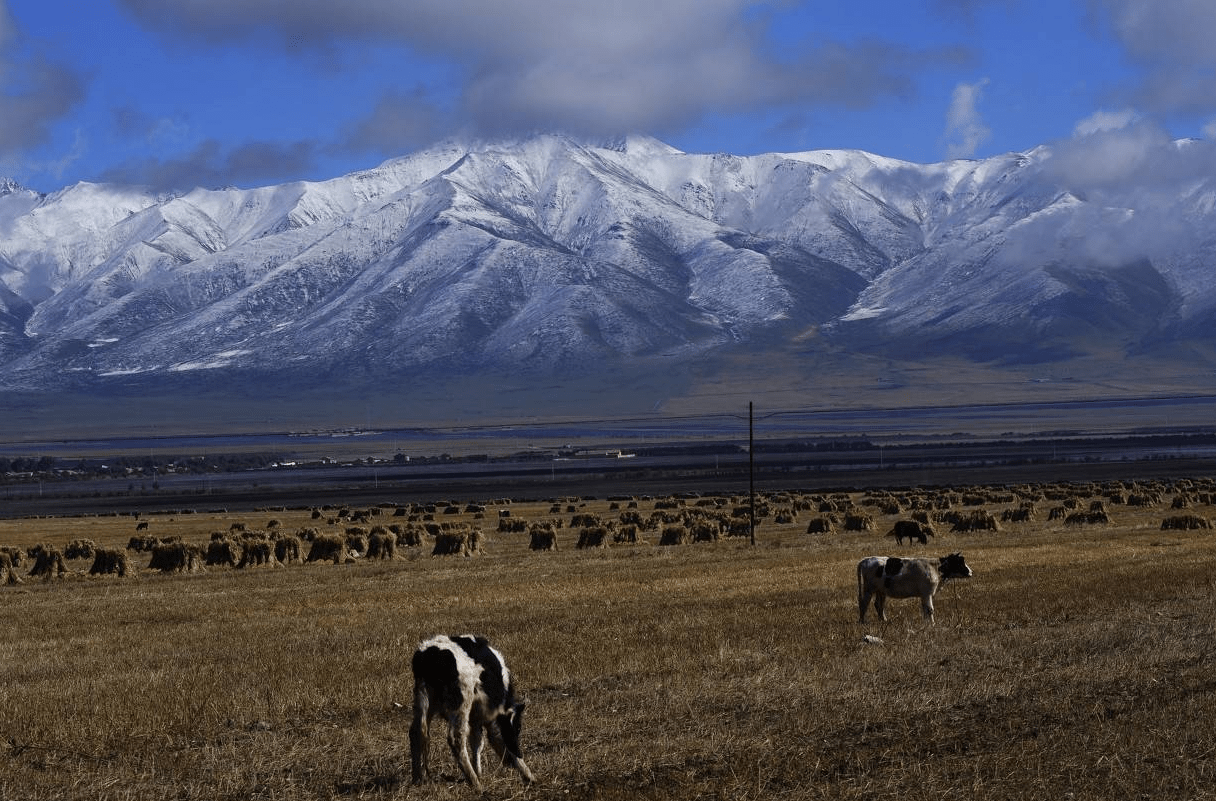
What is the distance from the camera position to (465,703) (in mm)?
11805

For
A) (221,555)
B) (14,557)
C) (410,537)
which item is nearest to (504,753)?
(221,555)

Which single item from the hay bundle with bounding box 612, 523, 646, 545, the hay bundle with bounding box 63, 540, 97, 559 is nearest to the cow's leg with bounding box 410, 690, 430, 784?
the hay bundle with bounding box 63, 540, 97, 559

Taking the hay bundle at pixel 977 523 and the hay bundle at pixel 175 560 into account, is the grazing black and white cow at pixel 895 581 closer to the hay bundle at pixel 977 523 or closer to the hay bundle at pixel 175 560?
the hay bundle at pixel 175 560

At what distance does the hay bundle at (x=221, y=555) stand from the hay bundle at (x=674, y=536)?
12.6m

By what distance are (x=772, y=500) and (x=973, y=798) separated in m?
62.9

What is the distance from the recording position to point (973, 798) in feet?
35.9

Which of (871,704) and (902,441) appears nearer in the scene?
(871,704)

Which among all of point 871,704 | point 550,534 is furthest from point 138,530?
point 871,704

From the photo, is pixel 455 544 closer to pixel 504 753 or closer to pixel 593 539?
pixel 593 539

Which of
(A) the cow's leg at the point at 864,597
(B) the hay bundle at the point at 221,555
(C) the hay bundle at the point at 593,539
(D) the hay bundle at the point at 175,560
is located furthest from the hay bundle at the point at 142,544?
(A) the cow's leg at the point at 864,597

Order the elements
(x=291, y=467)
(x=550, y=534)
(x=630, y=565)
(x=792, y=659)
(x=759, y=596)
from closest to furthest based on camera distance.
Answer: (x=792, y=659), (x=759, y=596), (x=630, y=565), (x=550, y=534), (x=291, y=467)

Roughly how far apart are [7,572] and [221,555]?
599 centimetres

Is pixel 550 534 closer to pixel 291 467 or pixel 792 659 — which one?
pixel 792 659

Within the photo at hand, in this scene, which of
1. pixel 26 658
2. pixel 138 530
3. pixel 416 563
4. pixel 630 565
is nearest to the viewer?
pixel 26 658
